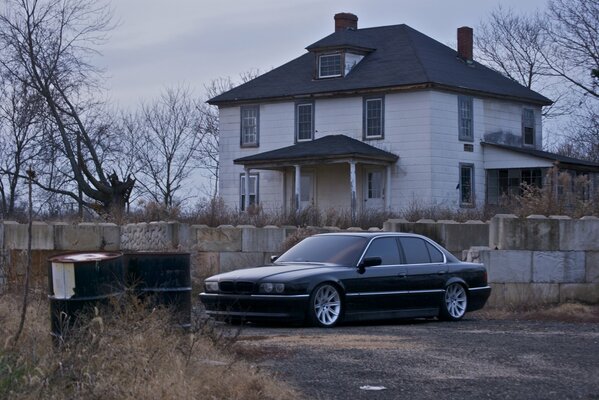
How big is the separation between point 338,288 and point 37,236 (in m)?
7.19

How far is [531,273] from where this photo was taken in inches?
736

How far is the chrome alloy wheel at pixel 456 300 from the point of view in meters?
16.9

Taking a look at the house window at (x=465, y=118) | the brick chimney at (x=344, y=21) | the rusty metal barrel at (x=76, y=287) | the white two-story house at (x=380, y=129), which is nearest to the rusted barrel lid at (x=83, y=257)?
the rusty metal barrel at (x=76, y=287)

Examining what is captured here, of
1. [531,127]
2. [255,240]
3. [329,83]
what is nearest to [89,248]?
[255,240]

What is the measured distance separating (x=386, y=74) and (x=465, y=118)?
3.27 meters

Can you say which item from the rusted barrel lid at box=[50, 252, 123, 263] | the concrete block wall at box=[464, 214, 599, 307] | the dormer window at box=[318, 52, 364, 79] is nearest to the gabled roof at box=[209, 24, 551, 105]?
the dormer window at box=[318, 52, 364, 79]

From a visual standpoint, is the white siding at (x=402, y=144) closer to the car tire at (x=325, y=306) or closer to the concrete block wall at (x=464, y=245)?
the concrete block wall at (x=464, y=245)

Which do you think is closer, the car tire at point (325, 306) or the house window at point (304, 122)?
the car tire at point (325, 306)

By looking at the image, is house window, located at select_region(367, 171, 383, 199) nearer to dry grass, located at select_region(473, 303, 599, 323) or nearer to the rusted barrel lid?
dry grass, located at select_region(473, 303, 599, 323)

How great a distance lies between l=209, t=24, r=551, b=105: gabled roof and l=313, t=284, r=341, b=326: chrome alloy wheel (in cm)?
2380

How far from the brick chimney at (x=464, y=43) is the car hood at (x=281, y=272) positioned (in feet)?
96.8

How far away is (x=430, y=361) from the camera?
11.1 meters

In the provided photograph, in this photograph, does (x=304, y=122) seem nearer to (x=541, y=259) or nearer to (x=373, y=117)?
(x=373, y=117)

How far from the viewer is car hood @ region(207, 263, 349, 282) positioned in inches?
599
